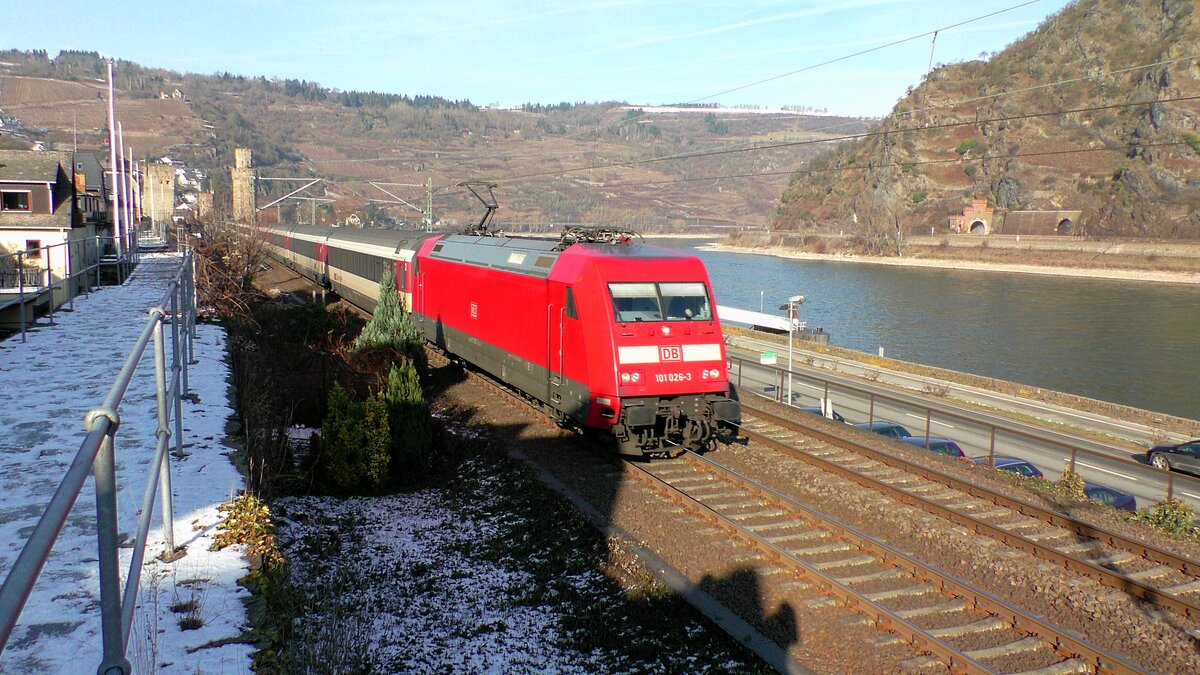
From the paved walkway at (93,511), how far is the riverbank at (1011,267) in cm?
10434

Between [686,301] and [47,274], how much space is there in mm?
14423

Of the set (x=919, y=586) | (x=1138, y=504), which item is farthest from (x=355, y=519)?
→ (x=1138, y=504)

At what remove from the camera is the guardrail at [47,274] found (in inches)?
538

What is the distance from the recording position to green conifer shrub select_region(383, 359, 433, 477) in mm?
13180

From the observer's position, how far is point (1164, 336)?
6131 centimetres

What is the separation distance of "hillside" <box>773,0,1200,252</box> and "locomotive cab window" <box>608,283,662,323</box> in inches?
4127

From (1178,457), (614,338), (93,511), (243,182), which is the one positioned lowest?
(1178,457)

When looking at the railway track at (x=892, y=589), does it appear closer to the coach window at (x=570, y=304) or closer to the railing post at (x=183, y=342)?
the coach window at (x=570, y=304)

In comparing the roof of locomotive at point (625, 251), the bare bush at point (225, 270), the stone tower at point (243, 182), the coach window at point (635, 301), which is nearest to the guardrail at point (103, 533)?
the coach window at point (635, 301)

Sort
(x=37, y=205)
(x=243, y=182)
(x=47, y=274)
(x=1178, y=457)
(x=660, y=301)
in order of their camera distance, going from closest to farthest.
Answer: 1. (x=660, y=301)
2. (x=47, y=274)
3. (x=1178, y=457)
4. (x=37, y=205)
5. (x=243, y=182)

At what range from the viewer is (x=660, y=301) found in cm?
1320

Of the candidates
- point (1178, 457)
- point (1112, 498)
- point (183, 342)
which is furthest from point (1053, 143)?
point (183, 342)

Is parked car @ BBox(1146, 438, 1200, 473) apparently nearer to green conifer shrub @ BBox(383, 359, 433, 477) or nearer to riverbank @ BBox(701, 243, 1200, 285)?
green conifer shrub @ BBox(383, 359, 433, 477)

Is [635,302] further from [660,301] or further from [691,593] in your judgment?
[691,593]
